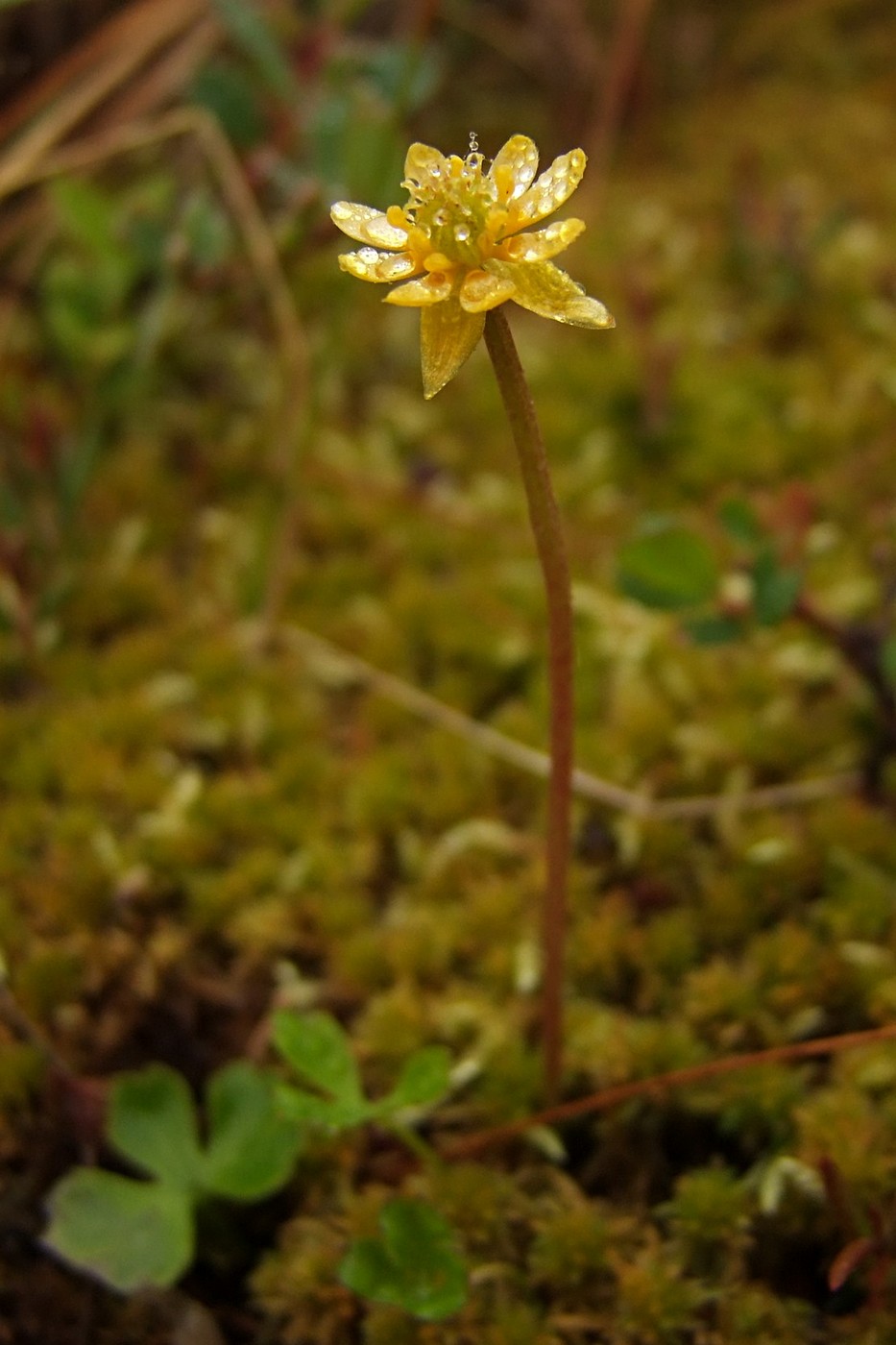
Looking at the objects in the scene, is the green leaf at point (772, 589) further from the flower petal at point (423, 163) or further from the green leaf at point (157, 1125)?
the green leaf at point (157, 1125)

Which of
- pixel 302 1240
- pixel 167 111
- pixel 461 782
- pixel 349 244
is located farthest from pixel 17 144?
pixel 302 1240

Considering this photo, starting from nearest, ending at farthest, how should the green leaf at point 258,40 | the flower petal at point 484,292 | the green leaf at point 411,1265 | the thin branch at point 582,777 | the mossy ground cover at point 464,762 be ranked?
1. the flower petal at point 484,292
2. the green leaf at point 411,1265
3. the mossy ground cover at point 464,762
4. the thin branch at point 582,777
5. the green leaf at point 258,40

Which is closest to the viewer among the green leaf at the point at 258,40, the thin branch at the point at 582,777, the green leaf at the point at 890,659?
the green leaf at the point at 890,659

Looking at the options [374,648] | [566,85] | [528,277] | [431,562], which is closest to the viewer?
[528,277]

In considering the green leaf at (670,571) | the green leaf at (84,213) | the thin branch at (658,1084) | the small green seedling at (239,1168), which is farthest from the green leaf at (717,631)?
the green leaf at (84,213)

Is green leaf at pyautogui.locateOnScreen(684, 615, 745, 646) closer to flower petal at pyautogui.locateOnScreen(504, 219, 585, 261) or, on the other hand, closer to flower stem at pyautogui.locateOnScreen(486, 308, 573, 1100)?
flower stem at pyautogui.locateOnScreen(486, 308, 573, 1100)

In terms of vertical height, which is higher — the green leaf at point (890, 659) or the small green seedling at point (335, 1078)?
the green leaf at point (890, 659)

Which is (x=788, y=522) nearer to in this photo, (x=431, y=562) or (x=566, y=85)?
(x=431, y=562)

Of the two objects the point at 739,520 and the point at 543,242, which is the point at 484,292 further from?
the point at 739,520
